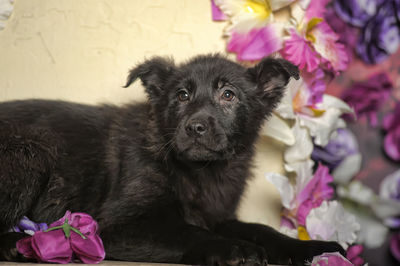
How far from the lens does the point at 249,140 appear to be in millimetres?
2641

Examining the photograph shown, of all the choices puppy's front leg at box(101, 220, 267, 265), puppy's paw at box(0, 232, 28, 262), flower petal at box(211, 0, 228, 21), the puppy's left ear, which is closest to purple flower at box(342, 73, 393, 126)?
the puppy's left ear

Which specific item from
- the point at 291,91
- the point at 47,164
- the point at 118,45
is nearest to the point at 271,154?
the point at 291,91

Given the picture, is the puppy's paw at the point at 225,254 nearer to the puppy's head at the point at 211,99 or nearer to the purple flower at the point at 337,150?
the puppy's head at the point at 211,99

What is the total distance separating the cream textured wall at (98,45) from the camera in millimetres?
3146

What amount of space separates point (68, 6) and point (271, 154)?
1.75 m

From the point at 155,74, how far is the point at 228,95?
1.58 feet

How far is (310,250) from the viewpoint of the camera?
2.21 m

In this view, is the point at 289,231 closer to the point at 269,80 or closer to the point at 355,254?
the point at 355,254

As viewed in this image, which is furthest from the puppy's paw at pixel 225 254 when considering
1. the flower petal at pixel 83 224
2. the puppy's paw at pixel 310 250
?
the flower petal at pixel 83 224

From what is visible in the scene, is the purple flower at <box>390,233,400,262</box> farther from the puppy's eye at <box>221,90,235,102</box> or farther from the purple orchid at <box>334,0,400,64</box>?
the puppy's eye at <box>221,90,235,102</box>

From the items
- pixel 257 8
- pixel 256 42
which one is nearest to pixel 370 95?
pixel 256 42

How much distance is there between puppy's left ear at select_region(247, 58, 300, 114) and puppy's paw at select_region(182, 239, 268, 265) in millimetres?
1002

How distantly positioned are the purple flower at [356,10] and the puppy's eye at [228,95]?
1.14 m

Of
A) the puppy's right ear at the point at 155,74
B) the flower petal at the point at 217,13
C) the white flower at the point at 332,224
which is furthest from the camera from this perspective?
the flower petal at the point at 217,13
